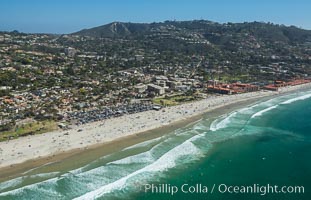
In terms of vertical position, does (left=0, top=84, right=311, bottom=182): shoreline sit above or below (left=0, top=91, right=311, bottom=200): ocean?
above

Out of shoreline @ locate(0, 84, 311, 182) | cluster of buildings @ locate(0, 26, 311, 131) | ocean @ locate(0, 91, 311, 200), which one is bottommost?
ocean @ locate(0, 91, 311, 200)

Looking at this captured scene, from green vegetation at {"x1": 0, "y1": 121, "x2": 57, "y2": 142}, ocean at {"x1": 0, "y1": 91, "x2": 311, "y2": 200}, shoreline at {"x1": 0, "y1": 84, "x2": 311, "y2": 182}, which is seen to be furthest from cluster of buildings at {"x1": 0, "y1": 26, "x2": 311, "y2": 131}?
ocean at {"x1": 0, "y1": 91, "x2": 311, "y2": 200}

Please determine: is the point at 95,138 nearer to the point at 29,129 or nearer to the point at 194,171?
the point at 29,129

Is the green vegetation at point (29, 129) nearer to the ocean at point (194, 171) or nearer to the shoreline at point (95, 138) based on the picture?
the shoreline at point (95, 138)

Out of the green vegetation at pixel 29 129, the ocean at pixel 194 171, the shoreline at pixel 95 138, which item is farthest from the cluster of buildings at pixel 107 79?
the ocean at pixel 194 171

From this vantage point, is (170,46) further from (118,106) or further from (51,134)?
(51,134)

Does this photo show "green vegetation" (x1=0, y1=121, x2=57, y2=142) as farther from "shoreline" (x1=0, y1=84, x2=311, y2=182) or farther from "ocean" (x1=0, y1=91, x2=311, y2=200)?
"ocean" (x1=0, y1=91, x2=311, y2=200)
